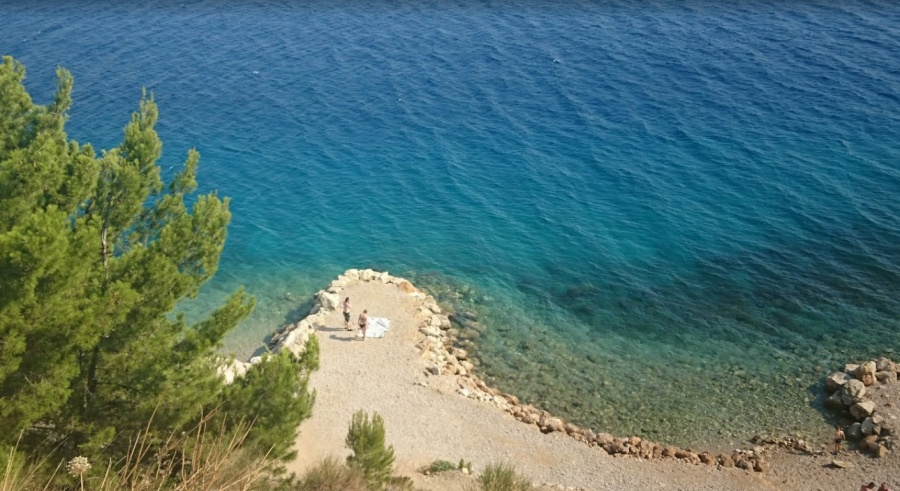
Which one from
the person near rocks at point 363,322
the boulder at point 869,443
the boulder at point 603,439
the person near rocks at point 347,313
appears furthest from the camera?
the person near rocks at point 347,313

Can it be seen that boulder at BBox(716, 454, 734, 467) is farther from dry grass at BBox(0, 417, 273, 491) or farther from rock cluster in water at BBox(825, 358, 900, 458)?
dry grass at BBox(0, 417, 273, 491)

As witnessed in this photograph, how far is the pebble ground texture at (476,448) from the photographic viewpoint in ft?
78.3

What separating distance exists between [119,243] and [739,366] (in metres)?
25.3

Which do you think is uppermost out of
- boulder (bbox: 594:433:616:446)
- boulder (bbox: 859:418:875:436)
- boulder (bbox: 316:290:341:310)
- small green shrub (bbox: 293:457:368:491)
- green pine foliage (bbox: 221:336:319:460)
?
green pine foliage (bbox: 221:336:319:460)

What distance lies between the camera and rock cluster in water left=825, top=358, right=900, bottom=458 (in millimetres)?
25812

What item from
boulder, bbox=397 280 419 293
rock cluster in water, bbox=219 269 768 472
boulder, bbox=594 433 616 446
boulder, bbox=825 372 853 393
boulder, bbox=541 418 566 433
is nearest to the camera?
rock cluster in water, bbox=219 269 768 472

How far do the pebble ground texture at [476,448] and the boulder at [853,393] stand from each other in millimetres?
2710

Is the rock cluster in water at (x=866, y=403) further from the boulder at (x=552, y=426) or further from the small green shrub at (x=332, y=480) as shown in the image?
the small green shrub at (x=332, y=480)

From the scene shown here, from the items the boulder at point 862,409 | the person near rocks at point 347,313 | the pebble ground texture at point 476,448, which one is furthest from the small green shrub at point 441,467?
the boulder at point 862,409

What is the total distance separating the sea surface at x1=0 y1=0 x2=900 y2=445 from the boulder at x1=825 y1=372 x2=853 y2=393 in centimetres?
65

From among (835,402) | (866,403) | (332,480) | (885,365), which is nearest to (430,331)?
(332,480)

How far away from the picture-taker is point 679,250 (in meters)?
38.9

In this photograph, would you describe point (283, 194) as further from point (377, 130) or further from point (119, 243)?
point (119, 243)

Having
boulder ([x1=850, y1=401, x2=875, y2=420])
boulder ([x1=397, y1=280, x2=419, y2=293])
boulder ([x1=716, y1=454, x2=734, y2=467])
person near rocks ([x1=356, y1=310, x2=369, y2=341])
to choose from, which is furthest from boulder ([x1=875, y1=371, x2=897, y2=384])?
person near rocks ([x1=356, y1=310, x2=369, y2=341])
